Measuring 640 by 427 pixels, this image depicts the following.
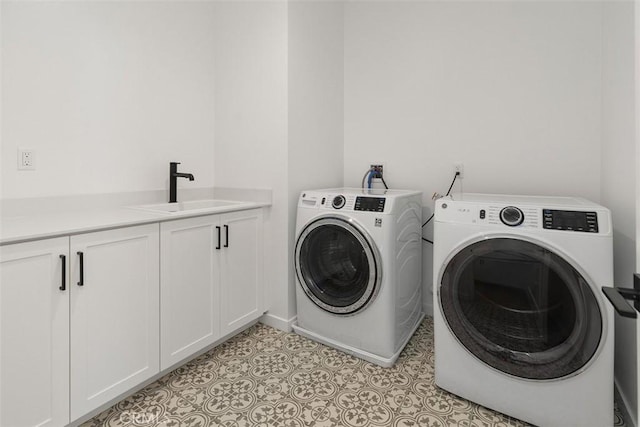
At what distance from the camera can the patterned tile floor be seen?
1495 mm

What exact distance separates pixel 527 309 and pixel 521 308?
0.08ft

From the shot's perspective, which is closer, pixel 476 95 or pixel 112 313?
pixel 112 313

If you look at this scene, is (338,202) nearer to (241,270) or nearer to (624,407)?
(241,270)

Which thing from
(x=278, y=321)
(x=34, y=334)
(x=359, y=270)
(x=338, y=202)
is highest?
(x=338, y=202)

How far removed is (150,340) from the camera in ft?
5.34

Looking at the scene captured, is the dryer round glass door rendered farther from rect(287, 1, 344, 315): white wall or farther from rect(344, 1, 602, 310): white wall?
rect(287, 1, 344, 315): white wall

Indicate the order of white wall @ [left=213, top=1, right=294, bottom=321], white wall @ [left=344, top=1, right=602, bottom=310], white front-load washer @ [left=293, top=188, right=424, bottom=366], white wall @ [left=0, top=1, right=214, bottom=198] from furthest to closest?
white wall @ [left=213, top=1, right=294, bottom=321] → white wall @ [left=344, top=1, right=602, bottom=310] → white front-load washer @ [left=293, top=188, right=424, bottom=366] → white wall @ [left=0, top=1, right=214, bottom=198]

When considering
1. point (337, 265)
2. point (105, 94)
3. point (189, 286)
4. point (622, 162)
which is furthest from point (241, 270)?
point (622, 162)

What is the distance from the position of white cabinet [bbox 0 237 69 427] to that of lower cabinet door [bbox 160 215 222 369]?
17.1 inches

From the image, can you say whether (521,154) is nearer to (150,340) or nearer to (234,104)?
(234,104)

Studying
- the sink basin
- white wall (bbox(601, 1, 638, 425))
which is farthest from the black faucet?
white wall (bbox(601, 1, 638, 425))

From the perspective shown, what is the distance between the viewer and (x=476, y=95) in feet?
7.57

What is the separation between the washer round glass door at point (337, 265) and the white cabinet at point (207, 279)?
1.14ft

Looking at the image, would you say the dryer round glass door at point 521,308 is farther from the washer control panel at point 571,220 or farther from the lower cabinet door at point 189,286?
the lower cabinet door at point 189,286
